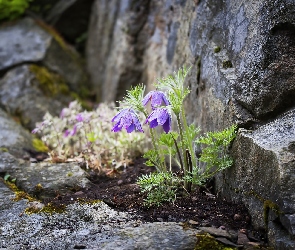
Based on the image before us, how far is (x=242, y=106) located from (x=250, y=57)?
36 cm

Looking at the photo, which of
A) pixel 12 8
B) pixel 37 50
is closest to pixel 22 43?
pixel 37 50

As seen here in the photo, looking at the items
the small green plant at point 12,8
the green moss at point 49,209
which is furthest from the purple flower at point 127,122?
the small green plant at point 12,8

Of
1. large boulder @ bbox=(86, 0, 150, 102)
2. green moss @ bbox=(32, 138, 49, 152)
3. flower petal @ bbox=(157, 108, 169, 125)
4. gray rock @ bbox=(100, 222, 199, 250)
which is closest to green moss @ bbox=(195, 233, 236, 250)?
gray rock @ bbox=(100, 222, 199, 250)

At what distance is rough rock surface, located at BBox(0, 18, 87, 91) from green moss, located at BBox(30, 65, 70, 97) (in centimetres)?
15

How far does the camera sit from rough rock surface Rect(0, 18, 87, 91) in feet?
23.8

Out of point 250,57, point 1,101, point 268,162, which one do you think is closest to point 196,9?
point 250,57

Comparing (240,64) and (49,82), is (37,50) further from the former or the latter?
(240,64)

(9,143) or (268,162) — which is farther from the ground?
(268,162)

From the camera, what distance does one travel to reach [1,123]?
5.42 metres

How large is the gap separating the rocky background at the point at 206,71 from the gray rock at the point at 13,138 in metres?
0.03

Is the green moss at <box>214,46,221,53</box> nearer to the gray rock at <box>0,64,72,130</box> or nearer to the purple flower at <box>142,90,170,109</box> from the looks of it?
the purple flower at <box>142,90,170,109</box>

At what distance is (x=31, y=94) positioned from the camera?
6.75 metres

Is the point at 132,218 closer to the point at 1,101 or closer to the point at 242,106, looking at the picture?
the point at 242,106

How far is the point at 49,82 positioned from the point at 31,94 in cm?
46
